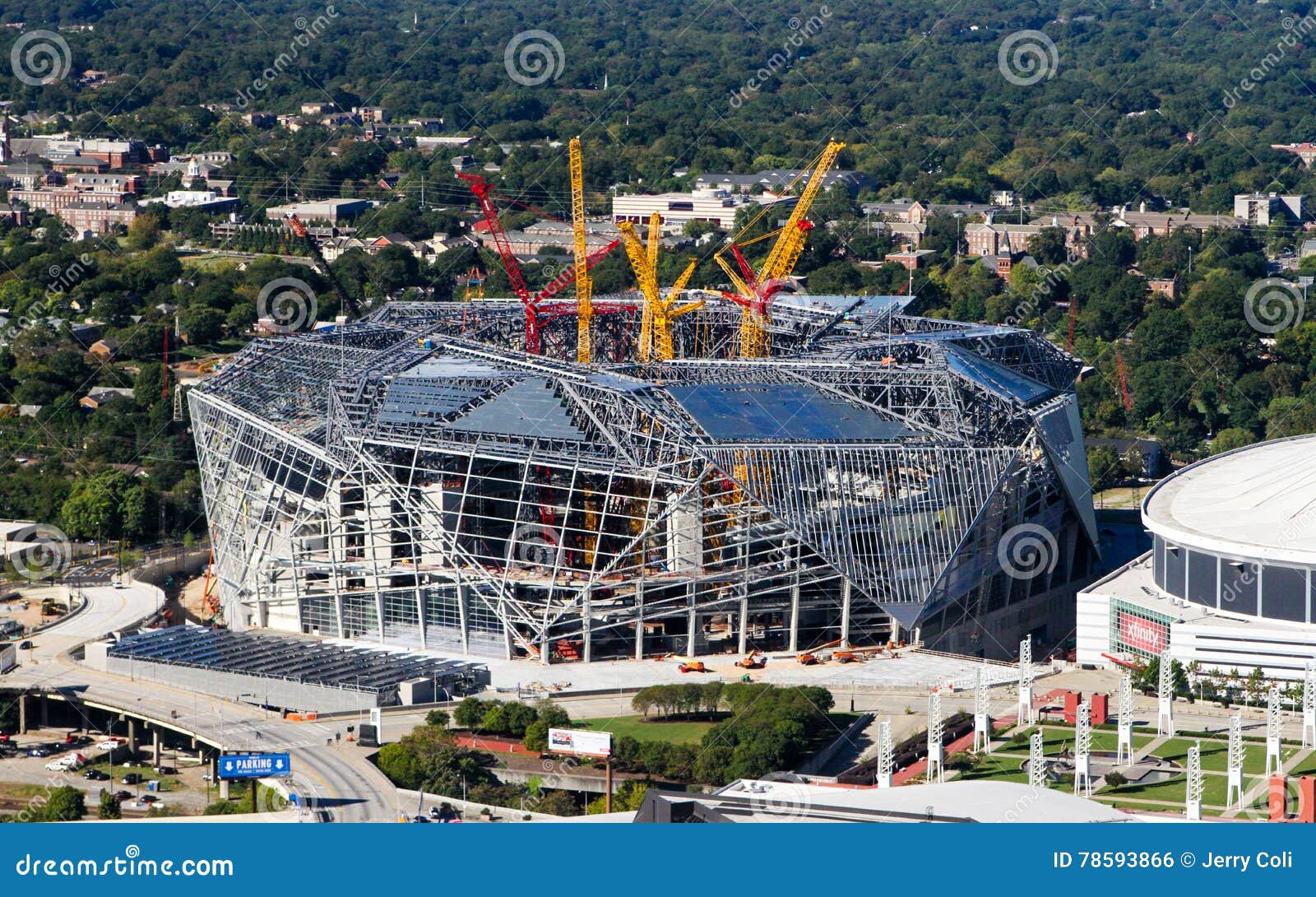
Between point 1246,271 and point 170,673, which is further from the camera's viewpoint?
point 1246,271

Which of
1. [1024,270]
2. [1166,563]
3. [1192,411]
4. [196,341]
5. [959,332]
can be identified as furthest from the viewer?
[1024,270]

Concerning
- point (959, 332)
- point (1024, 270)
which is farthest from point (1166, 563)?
point (1024, 270)

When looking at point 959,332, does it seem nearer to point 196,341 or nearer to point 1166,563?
point 1166,563

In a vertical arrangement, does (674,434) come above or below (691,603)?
above

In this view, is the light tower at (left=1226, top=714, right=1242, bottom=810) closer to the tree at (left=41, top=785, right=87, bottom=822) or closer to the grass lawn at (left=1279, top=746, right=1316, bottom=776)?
the grass lawn at (left=1279, top=746, right=1316, bottom=776)

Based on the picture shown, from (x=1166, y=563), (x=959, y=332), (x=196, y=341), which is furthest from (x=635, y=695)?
(x=196, y=341)

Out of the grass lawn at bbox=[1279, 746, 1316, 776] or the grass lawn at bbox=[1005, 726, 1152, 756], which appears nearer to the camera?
the grass lawn at bbox=[1279, 746, 1316, 776]

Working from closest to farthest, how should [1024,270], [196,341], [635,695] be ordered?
[635,695] < [196,341] < [1024,270]

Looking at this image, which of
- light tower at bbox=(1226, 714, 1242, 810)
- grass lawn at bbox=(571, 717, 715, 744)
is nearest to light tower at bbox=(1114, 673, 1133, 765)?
light tower at bbox=(1226, 714, 1242, 810)
